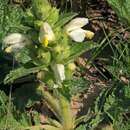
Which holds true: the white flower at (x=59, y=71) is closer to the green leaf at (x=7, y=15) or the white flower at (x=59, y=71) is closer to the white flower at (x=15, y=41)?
the white flower at (x=15, y=41)

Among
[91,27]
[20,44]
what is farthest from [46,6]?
[91,27]

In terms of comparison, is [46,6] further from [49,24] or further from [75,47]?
[75,47]

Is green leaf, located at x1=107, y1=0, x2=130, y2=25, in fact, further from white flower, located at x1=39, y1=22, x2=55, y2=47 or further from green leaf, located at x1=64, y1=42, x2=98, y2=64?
white flower, located at x1=39, y1=22, x2=55, y2=47

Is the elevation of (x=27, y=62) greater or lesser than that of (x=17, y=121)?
greater

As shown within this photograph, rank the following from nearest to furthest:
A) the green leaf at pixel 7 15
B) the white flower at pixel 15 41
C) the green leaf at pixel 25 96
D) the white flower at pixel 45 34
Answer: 1. the white flower at pixel 45 34
2. the white flower at pixel 15 41
3. the green leaf at pixel 25 96
4. the green leaf at pixel 7 15

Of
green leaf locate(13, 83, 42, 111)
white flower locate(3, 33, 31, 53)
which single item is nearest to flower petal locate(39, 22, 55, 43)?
white flower locate(3, 33, 31, 53)

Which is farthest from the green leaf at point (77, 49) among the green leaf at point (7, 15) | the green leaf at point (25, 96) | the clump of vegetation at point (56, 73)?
the green leaf at point (7, 15)
